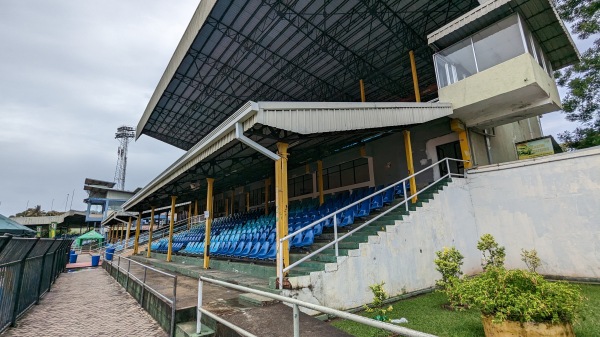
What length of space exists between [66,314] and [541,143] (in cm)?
1477

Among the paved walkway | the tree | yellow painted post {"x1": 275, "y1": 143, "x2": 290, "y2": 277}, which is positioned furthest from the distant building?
the tree

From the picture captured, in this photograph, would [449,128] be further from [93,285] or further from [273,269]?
[93,285]

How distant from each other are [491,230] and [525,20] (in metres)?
6.80

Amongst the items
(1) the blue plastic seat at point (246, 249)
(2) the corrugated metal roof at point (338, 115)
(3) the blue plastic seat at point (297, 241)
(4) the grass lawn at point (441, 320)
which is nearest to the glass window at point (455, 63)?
(2) the corrugated metal roof at point (338, 115)

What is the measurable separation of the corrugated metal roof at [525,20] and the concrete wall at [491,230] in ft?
15.0

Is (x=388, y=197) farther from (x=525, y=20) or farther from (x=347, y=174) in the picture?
(x=525, y=20)

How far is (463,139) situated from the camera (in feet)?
32.9

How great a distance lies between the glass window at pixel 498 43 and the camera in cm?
864

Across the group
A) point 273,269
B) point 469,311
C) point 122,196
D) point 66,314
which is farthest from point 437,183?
point 122,196

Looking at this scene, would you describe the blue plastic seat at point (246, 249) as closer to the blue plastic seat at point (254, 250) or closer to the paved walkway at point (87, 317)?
the blue plastic seat at point (254, 250)

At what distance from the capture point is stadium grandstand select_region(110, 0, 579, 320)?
19.9 feet

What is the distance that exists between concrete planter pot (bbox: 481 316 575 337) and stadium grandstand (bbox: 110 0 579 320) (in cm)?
256

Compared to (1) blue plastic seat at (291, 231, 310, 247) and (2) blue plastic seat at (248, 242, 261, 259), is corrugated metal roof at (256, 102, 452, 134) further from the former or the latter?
(2) blue plastic seat at (248, 242, 261, 259)

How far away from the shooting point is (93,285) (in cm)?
1076
